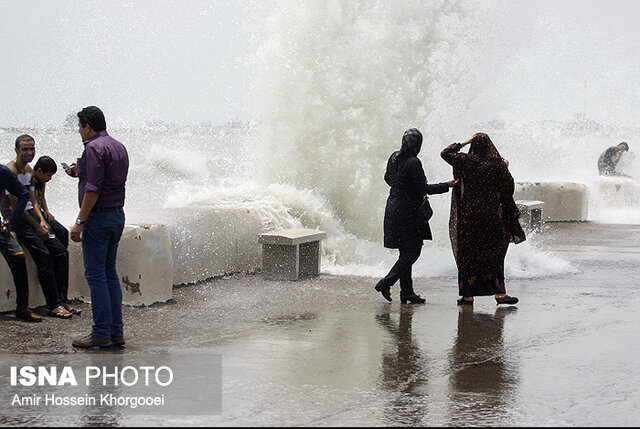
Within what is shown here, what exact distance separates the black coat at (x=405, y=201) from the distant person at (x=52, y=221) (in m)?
2.98

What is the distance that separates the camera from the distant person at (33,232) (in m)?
7.80

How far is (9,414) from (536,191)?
16.8 meters

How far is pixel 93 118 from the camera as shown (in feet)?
22.1

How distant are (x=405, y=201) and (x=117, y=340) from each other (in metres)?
3.30

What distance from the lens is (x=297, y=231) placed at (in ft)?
36.2

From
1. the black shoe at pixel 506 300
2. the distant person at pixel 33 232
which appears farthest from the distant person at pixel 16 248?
the black shoe at pixel 506 300

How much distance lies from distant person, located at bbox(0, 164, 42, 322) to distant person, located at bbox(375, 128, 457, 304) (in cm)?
325

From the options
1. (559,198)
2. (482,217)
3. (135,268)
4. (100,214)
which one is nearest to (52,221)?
(135,268)

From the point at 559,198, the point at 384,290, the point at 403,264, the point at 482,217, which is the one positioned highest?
the point at 482,217

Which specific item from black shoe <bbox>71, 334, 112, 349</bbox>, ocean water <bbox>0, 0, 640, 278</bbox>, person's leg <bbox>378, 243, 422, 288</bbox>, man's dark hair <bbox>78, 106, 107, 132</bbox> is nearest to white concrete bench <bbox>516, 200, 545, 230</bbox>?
ocean water <bbox>0, 0, 640, 278</bbox>

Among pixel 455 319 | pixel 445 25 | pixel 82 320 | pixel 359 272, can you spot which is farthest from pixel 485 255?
pixel 445 25

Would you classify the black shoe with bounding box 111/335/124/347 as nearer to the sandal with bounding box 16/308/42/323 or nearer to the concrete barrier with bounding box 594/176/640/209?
the sandal with bounding box 16/308/42/323

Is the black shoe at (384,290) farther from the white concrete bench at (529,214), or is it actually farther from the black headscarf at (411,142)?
the white concrete bench at (529,214)

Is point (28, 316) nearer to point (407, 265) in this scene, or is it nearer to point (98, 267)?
point (98, 267)
